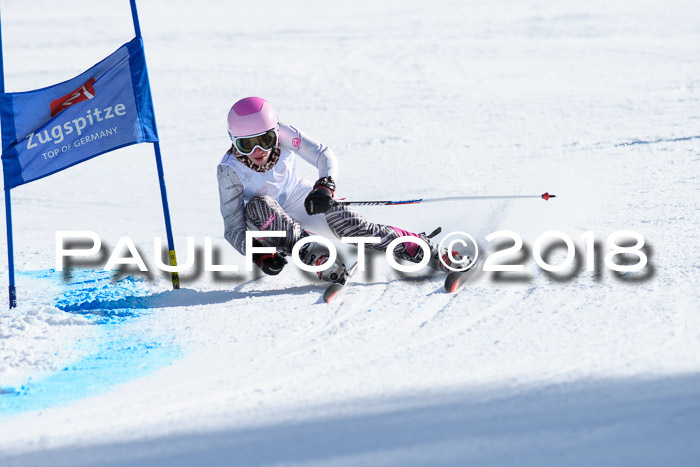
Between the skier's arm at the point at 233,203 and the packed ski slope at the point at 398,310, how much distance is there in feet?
1.26

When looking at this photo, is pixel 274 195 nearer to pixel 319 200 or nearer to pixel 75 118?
pixel 319 200

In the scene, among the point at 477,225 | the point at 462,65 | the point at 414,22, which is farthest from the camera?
the point at 414,22

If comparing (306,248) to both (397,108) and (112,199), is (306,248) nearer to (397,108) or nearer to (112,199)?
(112,199)

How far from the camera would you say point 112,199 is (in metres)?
8.63

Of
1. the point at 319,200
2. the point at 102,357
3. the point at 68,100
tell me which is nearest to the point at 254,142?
the point at 319,200

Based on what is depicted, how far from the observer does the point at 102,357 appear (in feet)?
14.8

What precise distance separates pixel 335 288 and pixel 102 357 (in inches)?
54.5

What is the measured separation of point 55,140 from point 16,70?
10.7 m

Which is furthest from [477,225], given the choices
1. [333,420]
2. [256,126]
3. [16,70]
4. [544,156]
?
[16,70]

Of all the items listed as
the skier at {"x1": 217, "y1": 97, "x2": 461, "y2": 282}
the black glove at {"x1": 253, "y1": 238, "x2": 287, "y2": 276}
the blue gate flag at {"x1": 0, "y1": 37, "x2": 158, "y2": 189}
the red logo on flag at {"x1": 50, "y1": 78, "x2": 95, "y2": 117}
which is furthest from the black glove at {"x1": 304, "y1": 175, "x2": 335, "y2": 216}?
the red logo on flag at {"x1": 50, "y1": 78, "x2": 95, "y2": 117}

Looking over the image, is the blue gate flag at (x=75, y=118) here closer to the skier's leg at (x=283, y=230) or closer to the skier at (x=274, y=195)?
the skier at (x=274, y=195)

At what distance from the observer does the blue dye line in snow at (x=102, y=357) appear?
402 cm

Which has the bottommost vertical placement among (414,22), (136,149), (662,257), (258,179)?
(662,257)

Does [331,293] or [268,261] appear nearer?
[331,293]
